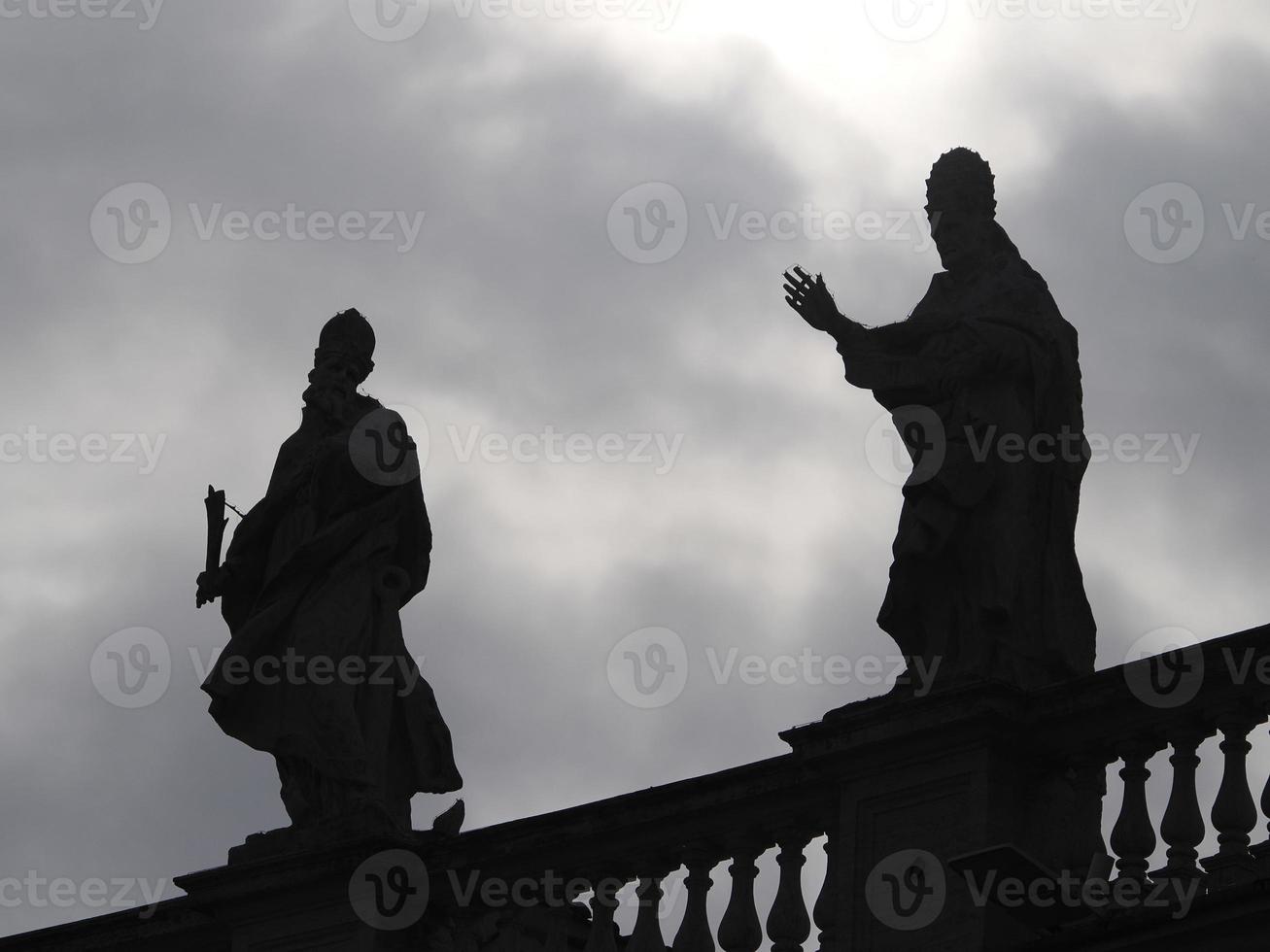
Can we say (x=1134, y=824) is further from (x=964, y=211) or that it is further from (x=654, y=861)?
(x=964, y=211)

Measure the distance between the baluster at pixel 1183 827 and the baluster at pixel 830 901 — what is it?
6.25ft

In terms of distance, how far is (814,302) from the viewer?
16672 mm

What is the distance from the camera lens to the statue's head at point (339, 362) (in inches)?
774

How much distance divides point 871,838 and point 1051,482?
2.20 meters

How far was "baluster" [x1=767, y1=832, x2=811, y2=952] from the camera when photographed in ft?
50.6

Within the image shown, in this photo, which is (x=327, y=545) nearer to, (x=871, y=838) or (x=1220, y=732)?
(x=871, y=838)

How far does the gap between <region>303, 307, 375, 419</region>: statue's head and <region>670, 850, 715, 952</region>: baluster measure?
190 inches

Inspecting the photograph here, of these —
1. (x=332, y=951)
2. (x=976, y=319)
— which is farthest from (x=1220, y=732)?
(x=332, y=951)

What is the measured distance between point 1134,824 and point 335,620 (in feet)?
20.3

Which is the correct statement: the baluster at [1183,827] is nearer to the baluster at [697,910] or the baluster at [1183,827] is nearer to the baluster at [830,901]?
the baluster at [830,901]

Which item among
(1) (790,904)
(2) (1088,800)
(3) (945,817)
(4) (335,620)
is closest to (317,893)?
(4) (335,620)

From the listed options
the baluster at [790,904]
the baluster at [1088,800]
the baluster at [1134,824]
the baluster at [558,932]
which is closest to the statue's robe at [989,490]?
the baluster at [1088,800]

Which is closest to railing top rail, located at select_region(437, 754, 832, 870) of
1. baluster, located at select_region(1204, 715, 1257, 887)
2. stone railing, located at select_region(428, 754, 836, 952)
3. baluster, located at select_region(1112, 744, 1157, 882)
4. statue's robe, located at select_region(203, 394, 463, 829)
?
stone railing, located at select_region(428, 754, 836, 952)

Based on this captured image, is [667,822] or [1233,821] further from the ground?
[667,822]
